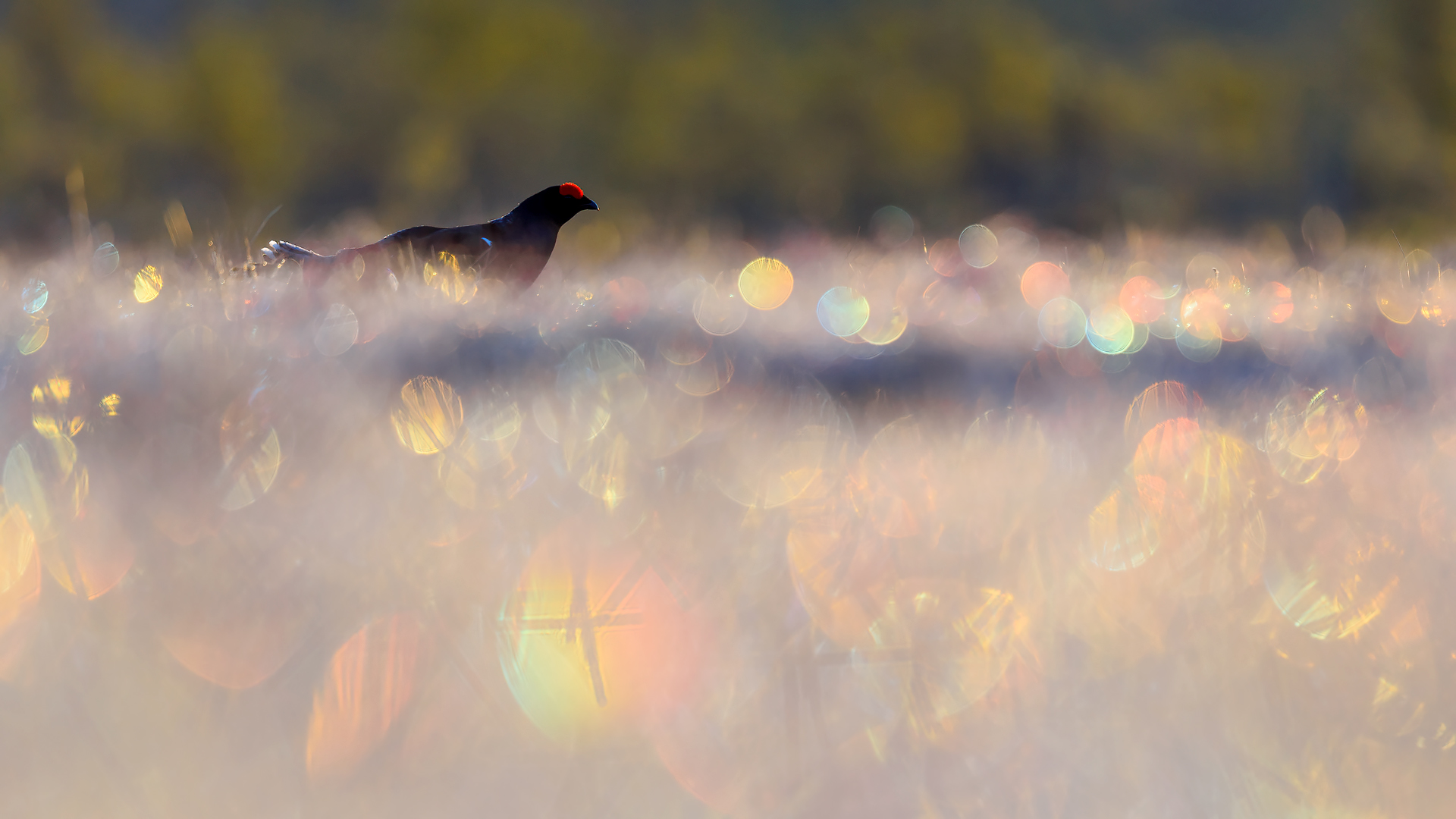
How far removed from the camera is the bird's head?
5152 mm

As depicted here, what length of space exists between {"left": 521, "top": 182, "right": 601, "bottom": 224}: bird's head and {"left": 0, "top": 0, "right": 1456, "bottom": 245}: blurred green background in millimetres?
13331

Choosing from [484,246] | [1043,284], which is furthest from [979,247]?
[484,246]

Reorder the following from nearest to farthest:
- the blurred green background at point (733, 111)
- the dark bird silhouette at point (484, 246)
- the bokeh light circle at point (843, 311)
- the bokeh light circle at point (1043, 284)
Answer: the bokeh light circle at point (843, 311)
the bokeh light circle at point (1043, 284)
the dark bird silhouette at point (484, 246)
the blurred green background at point (733, 111)

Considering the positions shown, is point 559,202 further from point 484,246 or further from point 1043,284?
point 1043,284

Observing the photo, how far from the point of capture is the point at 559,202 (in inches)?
206

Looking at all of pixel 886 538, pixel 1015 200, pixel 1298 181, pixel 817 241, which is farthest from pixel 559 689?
pixel 1298 181

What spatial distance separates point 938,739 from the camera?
4.88ft

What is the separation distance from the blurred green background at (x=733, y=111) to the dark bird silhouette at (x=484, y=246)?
45.1ft

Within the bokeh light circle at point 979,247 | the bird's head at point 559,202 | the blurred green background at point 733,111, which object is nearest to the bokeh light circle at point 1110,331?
the bokeh light circle at point 979,247

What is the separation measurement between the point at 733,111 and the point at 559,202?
19.1m

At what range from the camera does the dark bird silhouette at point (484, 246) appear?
3959 millimetres

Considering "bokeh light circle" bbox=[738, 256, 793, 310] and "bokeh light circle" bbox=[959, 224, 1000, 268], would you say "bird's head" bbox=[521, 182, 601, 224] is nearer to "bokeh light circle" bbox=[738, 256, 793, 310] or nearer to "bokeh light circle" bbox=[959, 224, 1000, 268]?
"bokeh light circle" bbox=[738, 256, 793, 310]

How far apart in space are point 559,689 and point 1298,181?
2622cm

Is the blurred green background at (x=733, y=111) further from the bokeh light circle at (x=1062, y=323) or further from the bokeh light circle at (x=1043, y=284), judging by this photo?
the bokeh light circle at (x=1062, y=323)
